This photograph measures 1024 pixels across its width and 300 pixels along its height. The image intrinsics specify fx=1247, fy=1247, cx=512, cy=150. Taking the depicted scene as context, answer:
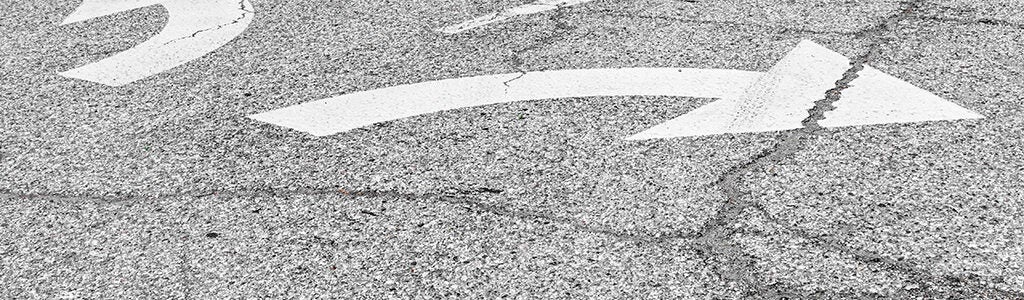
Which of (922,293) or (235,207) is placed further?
(235,207)

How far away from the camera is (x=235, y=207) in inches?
156

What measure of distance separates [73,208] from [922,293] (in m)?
2.61

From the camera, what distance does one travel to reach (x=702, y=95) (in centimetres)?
477

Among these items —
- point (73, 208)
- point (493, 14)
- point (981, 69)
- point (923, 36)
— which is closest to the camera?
point (73, 208)

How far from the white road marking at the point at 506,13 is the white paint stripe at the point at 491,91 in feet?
2.46

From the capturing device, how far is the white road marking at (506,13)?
19.0 ft

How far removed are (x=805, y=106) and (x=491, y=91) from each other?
1.21 meters

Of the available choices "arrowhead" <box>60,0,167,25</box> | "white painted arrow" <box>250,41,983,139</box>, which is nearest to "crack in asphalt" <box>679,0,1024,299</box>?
"white painted arrow" <box>250,41,983,139</box>

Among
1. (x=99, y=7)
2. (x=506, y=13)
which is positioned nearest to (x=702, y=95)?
(x=506, y=13)

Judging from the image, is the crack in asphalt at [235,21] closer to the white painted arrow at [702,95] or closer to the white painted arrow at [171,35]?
the white painted arrow at [171,35]

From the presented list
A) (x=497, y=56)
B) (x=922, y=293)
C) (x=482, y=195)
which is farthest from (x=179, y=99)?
(x=922, y=293)

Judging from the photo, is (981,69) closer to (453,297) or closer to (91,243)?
(453,297)

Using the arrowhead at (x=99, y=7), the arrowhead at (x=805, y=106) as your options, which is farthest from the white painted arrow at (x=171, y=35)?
the arrowhead at (x=805, y=106)

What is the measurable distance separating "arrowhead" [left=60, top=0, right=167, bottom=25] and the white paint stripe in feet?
6.81
